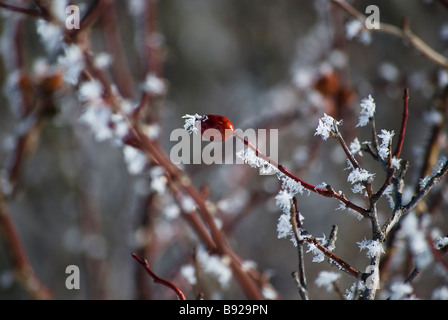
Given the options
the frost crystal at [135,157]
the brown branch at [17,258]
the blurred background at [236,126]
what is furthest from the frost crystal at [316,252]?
the brown branch at [17,258]

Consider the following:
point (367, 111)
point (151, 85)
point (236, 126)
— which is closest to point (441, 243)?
point (367, 111)

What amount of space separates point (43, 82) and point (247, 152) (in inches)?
29.2

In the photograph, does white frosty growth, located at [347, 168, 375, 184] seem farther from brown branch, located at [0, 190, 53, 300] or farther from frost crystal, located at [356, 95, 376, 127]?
brown branch, located at [0, 190, 53, 300]

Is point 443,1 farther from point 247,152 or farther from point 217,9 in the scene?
point 217,9

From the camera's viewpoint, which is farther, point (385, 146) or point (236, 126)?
point (236, 126)

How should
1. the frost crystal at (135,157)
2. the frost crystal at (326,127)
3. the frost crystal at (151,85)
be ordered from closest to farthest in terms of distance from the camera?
1. the frost crystal at (326,127)
2. the frost crystal at (135,157)
3. the frost crystal at (151,85)

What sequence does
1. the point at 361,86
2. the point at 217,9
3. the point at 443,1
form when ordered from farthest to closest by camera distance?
the point at 217,9 < the point at 361,86 < the point at 443,1

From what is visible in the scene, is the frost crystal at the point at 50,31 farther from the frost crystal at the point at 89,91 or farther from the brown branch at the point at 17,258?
the brown branch at the point at 17,258

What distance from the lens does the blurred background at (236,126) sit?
1396 millimetres

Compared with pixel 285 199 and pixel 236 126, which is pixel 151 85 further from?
pixel 236 126

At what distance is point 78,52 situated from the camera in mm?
690

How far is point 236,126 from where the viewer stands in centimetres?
196

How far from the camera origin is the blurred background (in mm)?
1396
